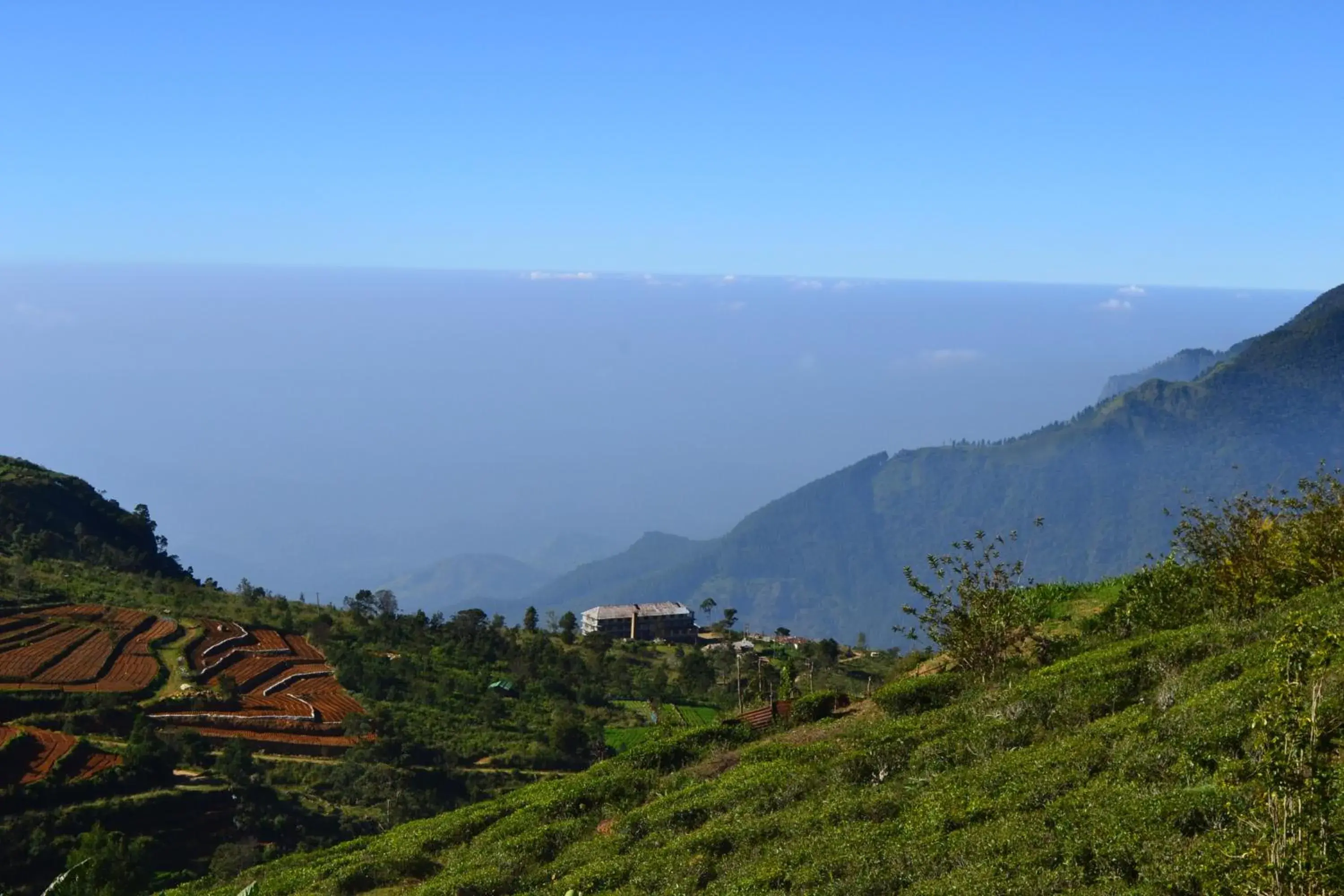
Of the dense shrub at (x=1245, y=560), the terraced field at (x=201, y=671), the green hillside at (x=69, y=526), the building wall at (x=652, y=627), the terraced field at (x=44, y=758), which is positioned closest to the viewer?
the dense shrub at (x=1245, y=560)

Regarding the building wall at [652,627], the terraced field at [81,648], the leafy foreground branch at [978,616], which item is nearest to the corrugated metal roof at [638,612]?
the building wall at [652,627]

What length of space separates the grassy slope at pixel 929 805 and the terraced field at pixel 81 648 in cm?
2981

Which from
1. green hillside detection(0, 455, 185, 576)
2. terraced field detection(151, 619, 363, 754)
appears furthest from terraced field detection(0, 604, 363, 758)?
green hillside detection(0, 455, 185, 576)

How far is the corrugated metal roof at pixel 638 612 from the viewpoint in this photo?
102 metres

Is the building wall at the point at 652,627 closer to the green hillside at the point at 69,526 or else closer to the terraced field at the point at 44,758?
the green hillside at the point at 69,526

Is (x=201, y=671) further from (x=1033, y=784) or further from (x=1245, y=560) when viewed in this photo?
(x=1033, y=784)

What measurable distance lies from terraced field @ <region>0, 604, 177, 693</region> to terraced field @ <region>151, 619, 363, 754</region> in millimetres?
2406

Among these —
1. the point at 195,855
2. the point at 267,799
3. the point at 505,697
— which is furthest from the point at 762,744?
the point at 505,697

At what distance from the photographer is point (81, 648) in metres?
48.1

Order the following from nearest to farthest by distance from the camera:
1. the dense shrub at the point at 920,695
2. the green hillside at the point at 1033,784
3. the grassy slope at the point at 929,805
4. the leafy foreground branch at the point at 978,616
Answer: the green hillside at the point at 1033,784
the grassy slope at the point at 929,805
the dense shrub at the point at 920,695
the leafy foreground branch at the point at 978,616

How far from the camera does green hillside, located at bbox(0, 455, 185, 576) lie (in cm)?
6806

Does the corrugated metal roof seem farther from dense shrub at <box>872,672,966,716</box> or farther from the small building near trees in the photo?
dense shrub at <box>872,672,966,716</box>

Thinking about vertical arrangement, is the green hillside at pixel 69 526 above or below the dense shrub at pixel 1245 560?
below

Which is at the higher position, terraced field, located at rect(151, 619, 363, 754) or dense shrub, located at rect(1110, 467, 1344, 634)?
dense shrub, located at rect(1110, 467, 1344, 634)
